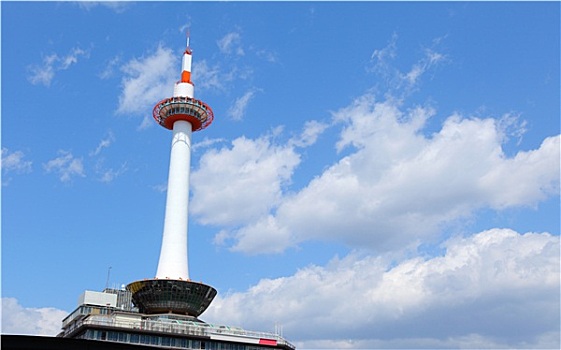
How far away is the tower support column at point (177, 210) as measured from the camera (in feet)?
349

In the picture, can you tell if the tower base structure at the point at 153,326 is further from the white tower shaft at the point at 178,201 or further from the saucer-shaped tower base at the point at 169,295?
the white tower shaft at the point at 178,201

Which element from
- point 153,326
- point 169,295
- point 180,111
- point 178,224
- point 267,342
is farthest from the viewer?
point 180,111

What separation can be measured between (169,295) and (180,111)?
3862cm

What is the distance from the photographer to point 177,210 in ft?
371

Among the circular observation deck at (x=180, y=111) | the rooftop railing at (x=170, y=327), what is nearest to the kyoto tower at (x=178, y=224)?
the circular observation deck at (x=180, y=111)

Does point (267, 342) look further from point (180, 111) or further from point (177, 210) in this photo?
point (180, 111)

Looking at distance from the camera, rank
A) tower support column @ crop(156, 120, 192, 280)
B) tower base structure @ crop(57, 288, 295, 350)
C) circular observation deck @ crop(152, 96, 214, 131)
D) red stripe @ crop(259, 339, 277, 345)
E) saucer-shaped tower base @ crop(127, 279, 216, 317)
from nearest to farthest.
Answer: tower base structure @ crop(57, 288, 295, 350) < red stripe @ crop(259, 339, 277, 345) < saucer-shaped tower base @ crop(127, 279, 216, 317) < tower support column @ crop(156, 120, 192, 280) < circular observation deck @ crop(152, 96, 214, 131)

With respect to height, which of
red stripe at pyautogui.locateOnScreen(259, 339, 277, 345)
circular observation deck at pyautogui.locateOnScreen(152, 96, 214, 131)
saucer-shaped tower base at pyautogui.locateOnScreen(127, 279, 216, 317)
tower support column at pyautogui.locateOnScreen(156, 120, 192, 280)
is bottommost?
red stripe at pyautogui.locateOnScreen(259, 339, 277, 345)

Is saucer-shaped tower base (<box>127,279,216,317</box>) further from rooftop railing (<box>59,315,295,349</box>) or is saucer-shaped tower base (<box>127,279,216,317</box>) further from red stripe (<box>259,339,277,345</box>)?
red stripe (<box>259,339,277,345</box>)

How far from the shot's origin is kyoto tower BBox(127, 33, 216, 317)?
331 feet

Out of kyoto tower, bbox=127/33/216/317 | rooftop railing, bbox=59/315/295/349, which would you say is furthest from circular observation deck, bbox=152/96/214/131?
rooftop railing, bbox=59/315/295/349

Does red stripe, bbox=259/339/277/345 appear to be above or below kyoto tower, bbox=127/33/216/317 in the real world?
below

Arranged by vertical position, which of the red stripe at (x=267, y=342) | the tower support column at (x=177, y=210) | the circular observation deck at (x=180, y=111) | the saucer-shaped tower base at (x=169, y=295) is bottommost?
the red stripe at (x=267, y=342)

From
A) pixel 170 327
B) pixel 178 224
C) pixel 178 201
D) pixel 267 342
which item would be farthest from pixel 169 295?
pixel 178 201
